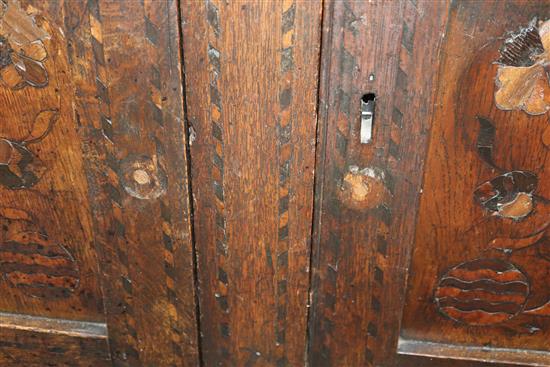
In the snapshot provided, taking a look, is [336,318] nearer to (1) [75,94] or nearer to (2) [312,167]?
(2) [312,167]

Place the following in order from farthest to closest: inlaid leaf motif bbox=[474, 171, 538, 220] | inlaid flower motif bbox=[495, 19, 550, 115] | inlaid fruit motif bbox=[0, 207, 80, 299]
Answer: inlaid fruit motif bbox=[0, 207, 80, 299], inlaid leaf motif bbox=[474, 171, 538, 220], inlaid flower motif bbox=[495, 19, 550, 115]

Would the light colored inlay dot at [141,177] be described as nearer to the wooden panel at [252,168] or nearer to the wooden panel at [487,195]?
the wooden panel at [252,168]

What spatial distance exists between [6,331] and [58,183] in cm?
35

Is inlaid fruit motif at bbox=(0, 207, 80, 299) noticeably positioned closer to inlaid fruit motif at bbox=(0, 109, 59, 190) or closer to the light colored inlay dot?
inlaid fruit motif at bbox=(0, 109, 59, 190)

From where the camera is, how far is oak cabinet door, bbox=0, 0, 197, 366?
81cm

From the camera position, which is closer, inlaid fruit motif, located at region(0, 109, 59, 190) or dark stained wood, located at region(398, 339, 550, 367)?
inlaid fruit motif, located at region(0, 109, 59, 190)

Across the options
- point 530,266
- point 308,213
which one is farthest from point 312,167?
point 530,266

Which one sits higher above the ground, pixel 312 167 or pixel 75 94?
pixel 75 94

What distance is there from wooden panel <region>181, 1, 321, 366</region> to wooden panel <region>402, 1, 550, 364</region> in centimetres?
19

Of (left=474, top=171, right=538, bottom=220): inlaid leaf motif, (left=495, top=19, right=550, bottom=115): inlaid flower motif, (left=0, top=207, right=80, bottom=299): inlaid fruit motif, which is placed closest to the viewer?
(left=495, top=19, right=550, bottom=115): inlaid flower motif

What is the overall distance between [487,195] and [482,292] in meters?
0.18

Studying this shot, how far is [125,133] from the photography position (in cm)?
88

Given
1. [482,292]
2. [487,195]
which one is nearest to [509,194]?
[487,195]

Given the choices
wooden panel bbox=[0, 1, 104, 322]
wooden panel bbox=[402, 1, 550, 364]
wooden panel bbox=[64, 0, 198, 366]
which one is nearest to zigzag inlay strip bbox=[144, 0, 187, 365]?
wooden panel bbox=[64, 0, 198, 366]
